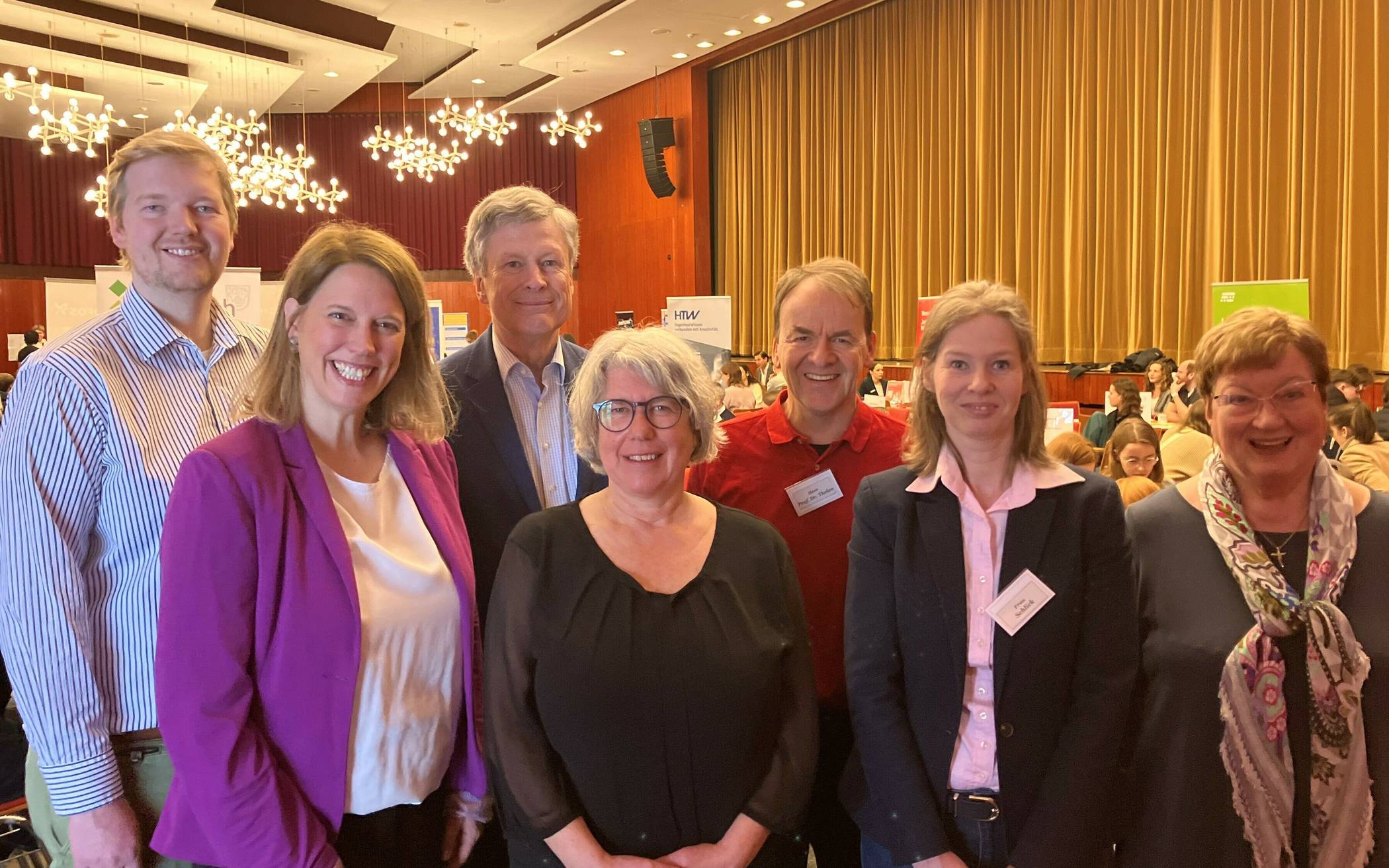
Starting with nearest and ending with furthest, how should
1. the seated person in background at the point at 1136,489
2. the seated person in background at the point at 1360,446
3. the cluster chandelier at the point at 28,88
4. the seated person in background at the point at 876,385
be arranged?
the seated person in background at the point at 1136,489
the seated person in background at the point at 1360,446
the cluster chandelier at the point at 28,88
the seated person in background at the point at 876,385

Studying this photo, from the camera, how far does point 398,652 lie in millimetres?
1681

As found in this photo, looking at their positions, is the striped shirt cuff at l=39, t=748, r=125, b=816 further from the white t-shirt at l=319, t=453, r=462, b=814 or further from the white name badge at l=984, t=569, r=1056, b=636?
the white name badge at l=984, t=569, r=1056, b=636

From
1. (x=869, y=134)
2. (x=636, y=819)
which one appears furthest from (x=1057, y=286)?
(x=636, y=819)

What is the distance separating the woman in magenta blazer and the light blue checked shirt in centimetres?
47

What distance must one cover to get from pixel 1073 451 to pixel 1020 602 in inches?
99.2

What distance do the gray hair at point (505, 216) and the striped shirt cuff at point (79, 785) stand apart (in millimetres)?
1346

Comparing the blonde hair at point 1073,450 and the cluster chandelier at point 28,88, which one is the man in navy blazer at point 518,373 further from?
the cluster chandelier at point 28,88

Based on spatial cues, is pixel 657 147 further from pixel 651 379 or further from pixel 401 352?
pixel 651 379

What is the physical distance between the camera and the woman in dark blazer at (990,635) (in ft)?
5.62

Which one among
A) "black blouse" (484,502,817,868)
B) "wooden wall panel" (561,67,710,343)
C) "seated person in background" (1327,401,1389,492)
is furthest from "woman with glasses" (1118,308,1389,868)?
"wooden wall panel" (561,67,710,343)

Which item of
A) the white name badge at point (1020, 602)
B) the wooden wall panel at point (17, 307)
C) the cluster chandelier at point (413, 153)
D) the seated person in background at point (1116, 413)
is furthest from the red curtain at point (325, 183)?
the white name badge at point (1020, 602)

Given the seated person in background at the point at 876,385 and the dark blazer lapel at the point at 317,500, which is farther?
the seated person in background at the point at 876,385

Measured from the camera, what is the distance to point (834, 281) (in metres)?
2.17

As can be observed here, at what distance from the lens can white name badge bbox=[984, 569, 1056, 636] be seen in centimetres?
171
